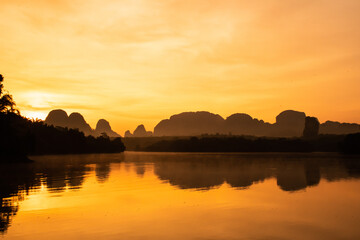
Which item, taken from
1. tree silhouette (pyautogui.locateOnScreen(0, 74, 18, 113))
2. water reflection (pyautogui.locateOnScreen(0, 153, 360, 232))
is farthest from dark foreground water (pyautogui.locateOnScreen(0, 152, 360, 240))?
tree silhouette (pyautogui.locateOnScreen(0, 74, 18, 113))

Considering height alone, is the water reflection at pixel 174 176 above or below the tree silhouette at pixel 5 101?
below

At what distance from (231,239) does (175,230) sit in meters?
3.48

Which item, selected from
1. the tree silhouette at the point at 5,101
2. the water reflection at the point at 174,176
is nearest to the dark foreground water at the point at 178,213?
the water reflection at the point at 174,176

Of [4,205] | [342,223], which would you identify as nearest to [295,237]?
[342,223]

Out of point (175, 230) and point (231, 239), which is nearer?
point (231, 239)

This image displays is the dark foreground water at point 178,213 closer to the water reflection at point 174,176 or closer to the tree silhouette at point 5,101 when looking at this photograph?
the water reflection at point 174,176

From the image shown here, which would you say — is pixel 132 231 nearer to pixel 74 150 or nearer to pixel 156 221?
pixel 156 221

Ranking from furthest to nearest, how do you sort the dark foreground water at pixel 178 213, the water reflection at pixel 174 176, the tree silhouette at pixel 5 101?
the tree silhouette at pixel 5 101
the water reflection at pixel 174 176
the dark foreground water at pixel 178 213

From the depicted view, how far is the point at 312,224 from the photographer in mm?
22141

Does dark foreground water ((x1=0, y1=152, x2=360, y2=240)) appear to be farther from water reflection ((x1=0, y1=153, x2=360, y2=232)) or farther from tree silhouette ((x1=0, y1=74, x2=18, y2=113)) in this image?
tree silhouette ((x1=0, y1=74, x2=18, y2=113))

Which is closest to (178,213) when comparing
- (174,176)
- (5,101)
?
(174,176)

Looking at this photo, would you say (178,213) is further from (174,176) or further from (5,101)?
(5,101)

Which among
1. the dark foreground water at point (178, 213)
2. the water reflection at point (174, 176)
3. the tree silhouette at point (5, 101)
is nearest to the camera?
the dark foreground water at point (178, 213)

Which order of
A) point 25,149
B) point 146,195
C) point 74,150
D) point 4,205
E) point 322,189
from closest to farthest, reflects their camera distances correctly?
point 4,205 → point 146,195 → point 322,189 → point 25,149 → point 74,150
